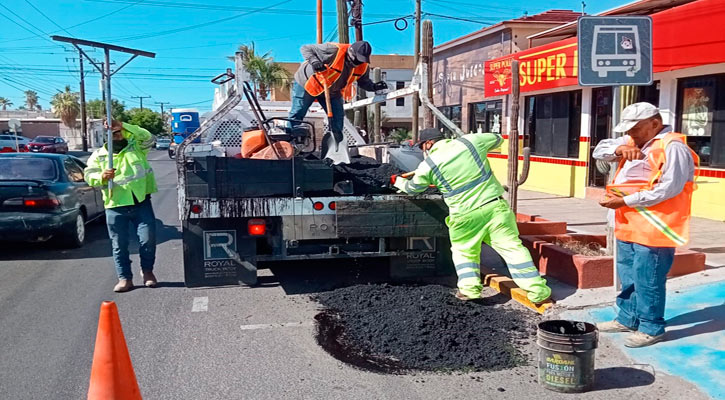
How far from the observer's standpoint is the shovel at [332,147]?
7.22m

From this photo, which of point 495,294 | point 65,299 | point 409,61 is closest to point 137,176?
point 65,299

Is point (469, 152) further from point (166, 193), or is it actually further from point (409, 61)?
point (409, 61)

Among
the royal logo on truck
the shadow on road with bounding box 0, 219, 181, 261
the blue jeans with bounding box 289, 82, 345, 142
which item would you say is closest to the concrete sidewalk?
the blue jeans with bounding box 289, 82, 345, 142

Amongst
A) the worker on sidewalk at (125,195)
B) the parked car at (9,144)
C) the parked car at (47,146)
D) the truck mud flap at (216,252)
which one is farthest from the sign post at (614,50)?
the parked car at (47,146)

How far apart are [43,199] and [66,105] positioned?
69.5m

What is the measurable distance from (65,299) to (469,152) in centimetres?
429

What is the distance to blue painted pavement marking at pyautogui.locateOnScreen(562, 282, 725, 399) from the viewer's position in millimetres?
4012

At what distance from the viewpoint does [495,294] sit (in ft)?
20.1

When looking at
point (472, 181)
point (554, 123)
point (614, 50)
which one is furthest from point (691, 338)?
point (554, 123)

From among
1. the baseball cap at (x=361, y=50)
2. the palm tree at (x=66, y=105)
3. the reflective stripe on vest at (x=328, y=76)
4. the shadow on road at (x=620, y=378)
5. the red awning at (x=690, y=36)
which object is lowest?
the shadow on road at (x=620, y=378)

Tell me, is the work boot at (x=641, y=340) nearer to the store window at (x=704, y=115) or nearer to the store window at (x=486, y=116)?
the store window at (x=704, y=115)

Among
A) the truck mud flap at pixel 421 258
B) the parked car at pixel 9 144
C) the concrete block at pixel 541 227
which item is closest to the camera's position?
the truck mud flap at pixel 421 258

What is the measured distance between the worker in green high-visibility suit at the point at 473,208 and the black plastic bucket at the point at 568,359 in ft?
5.07

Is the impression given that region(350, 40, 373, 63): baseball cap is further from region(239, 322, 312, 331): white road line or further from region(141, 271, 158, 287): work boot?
region(141, 271, 158, 287): work boot
